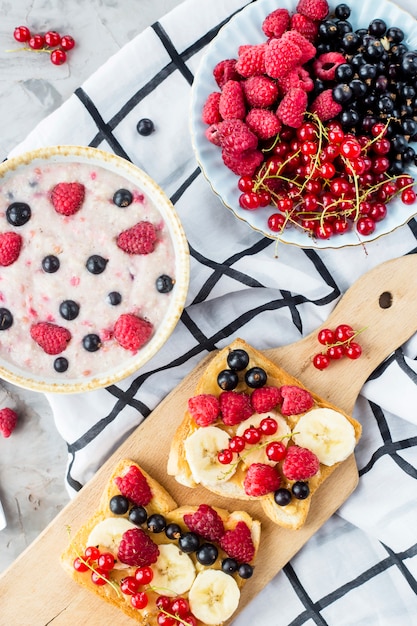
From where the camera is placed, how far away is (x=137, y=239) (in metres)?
2.15

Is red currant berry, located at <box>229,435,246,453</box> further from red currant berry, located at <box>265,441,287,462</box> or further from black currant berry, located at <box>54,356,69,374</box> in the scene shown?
black currant berry, located at <box>54,356,69,374</box>

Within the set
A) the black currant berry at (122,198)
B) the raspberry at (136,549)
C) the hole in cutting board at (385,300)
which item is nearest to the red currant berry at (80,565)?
the raspberry at (136,549)

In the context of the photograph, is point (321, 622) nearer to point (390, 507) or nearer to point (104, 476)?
point (390, 507)

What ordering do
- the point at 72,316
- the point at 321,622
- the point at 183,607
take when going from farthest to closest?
the point at 321,622 → the point at 183,607 → the point at 72,316

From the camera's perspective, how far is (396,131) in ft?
7.50

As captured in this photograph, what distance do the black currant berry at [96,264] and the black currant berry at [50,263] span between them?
9cm

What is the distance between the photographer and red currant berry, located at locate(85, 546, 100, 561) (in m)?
2.40

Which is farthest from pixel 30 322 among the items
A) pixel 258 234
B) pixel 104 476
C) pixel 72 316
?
pixel 258 234

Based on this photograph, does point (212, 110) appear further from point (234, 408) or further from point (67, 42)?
point (234, 408)

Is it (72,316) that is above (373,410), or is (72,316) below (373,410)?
below

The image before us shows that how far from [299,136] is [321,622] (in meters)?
1.73

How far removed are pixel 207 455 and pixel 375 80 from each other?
132 centimetres

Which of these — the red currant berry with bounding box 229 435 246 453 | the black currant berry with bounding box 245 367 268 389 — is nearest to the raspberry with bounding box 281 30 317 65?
the black currant berry with bounding box 245 367 268 389

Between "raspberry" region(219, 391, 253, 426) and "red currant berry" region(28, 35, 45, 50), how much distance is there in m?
1.43
